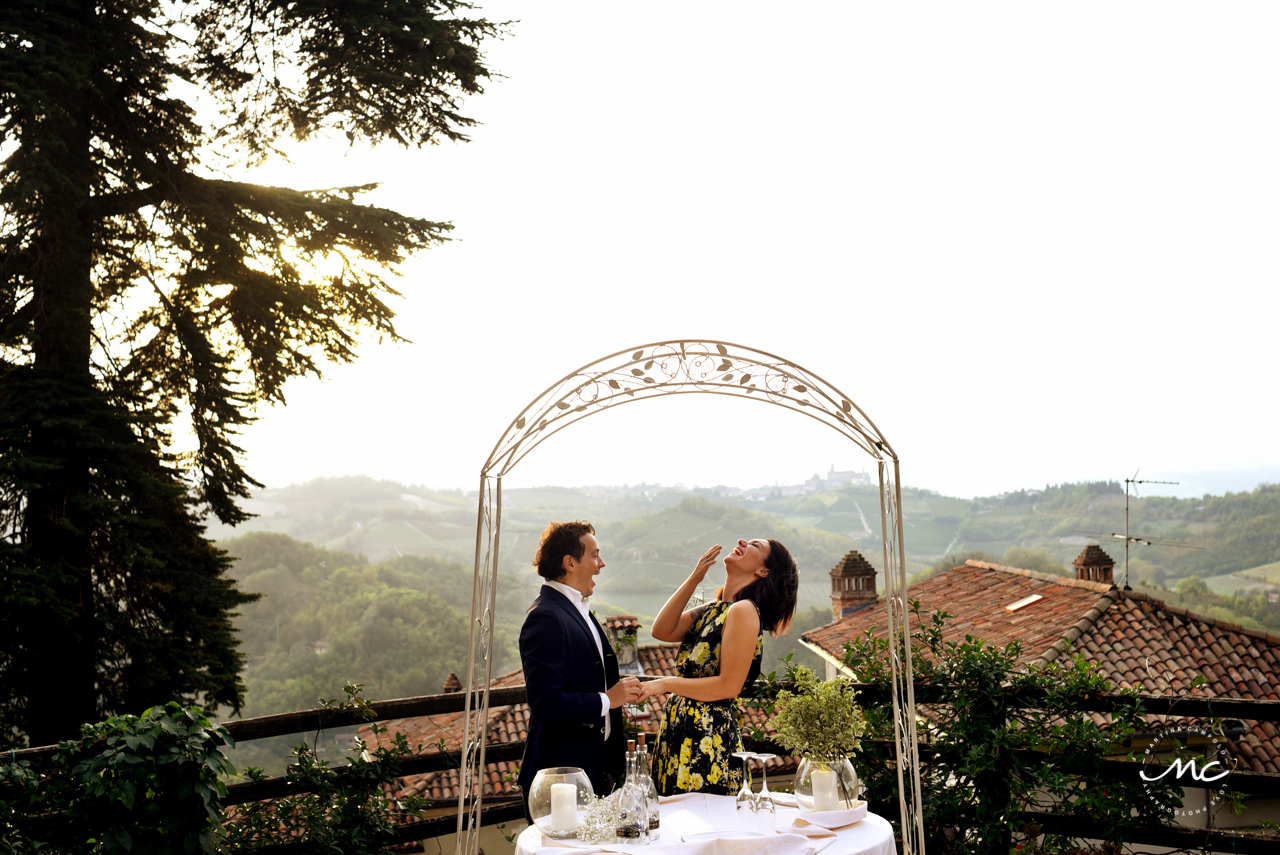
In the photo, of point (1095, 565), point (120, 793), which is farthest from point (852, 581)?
point (120, 793)

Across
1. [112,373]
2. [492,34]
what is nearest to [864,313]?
[492,34]

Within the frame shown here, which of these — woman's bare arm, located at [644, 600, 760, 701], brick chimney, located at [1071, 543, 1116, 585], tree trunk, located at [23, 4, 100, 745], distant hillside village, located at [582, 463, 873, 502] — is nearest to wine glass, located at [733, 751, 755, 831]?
woman's bare arm, located at [644, 600, 760, 701]

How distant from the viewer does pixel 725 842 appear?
239cm

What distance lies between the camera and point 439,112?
9.66m

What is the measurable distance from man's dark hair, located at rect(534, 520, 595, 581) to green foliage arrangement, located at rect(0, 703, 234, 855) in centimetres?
139

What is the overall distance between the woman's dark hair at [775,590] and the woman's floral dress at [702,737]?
10cm

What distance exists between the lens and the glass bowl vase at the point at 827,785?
2.68m

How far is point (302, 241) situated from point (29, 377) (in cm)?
285

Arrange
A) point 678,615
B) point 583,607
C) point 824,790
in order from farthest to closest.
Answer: point 678,615
point 583,607
point 824,790

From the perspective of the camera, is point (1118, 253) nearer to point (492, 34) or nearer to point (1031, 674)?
point (492, 34)

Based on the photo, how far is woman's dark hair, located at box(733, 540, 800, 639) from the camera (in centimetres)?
307

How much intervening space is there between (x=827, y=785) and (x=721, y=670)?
48cm

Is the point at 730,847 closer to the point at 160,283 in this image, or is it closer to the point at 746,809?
the point at 746,809

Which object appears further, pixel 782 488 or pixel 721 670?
pixel 782 488
